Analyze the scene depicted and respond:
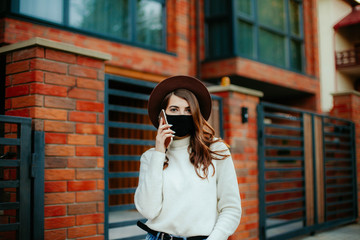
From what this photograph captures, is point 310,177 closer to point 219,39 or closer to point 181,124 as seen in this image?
point 219,39

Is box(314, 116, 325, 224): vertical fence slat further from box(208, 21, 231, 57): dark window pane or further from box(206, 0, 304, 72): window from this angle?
box(208, 21, 231, 57): dark window pane

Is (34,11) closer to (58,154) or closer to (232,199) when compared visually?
(58,154)

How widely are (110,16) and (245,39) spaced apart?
3981 millimetres

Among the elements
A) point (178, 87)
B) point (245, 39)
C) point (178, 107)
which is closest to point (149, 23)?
point (245, 39)

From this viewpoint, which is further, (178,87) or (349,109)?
(349,109)

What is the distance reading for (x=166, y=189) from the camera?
2275mm

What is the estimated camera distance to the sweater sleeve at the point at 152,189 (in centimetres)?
222

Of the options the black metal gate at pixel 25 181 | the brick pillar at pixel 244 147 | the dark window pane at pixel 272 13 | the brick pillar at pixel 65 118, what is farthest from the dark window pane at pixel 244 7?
the black metal gate at pixel 25 181

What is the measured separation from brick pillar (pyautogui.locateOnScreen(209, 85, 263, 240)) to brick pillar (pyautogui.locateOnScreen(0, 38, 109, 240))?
82.6 inches

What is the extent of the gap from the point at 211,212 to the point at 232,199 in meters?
0.14

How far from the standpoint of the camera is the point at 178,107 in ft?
→ 7.92

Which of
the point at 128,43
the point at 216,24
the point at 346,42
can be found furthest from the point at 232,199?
the point at 346,42

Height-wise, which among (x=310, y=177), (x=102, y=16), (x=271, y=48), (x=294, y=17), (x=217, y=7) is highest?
(x=294, y=17)

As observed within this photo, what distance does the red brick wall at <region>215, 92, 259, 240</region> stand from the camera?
17.1 feet
